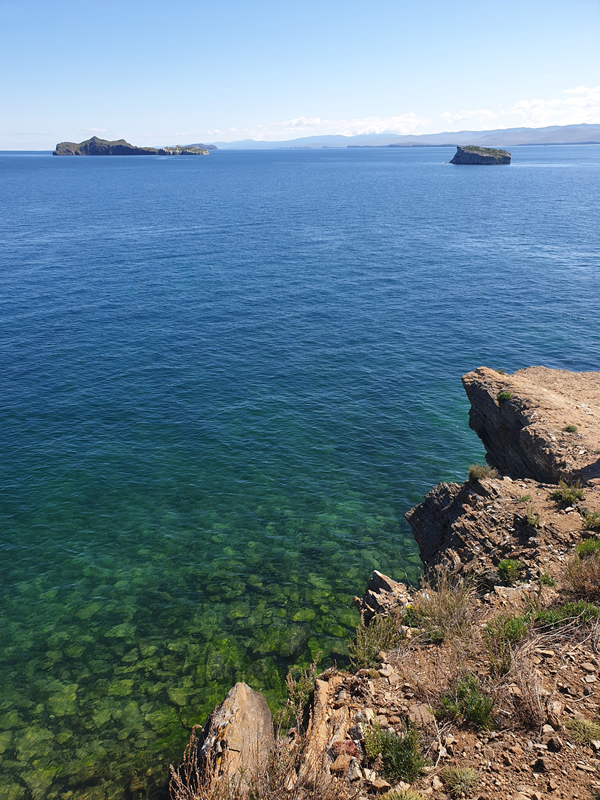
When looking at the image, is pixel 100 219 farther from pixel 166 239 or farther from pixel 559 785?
pixel 559 785

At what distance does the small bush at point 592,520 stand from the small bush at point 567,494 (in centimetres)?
131

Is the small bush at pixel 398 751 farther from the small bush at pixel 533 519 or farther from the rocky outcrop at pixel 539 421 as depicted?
the rocky outcrop at pixel 539 421

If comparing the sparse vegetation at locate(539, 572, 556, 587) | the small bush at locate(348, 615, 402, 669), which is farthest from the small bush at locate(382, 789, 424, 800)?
the sparse vegetation at locate(539, 572, 556, 587)

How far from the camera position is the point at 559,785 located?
35.0 feet

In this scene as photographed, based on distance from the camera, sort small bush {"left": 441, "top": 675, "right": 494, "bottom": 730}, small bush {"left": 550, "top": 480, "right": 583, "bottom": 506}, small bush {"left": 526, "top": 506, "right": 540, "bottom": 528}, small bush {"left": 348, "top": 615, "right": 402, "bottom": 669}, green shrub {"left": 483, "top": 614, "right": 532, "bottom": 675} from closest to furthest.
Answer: small bush {"left": 441, "top": 675, "right": 494, "bottom": 730}, green shrub {"left": 483, "top": 614, "right": 532, "bottom": 675}, small bush {"left": 348, "top": 615, "right": 402, "bottom": 669}, small bush {"left": 526, "top": 506, "right": 540, "bottom": 528}, small bush {"left": 550, "top": 480, "right": 583, "bottom": 506}

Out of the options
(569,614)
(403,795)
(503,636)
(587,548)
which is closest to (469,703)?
(503,636)

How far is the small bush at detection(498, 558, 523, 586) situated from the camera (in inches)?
768

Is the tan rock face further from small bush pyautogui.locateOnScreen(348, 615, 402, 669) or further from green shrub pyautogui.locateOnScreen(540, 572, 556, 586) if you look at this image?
green shrub pyautogui.locateOnScreen(540, 572, 556, 586)

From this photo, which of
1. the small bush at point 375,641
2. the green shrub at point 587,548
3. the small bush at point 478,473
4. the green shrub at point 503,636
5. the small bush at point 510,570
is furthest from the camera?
the small bush at point 478,473

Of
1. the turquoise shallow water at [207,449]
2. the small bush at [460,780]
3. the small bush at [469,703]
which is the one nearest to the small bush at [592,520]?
the small bush at [469,703]

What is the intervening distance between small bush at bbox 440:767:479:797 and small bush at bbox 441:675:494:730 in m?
1.41

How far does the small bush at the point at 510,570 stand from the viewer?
64.0 feet

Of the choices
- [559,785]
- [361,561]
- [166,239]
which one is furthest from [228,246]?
[559,785]

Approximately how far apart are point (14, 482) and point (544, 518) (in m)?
34.7
